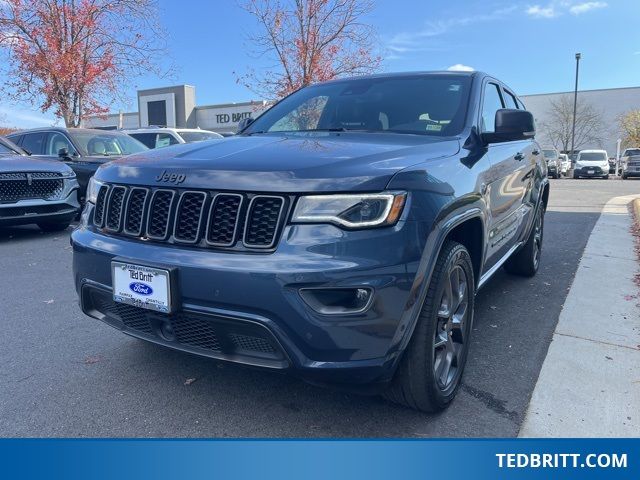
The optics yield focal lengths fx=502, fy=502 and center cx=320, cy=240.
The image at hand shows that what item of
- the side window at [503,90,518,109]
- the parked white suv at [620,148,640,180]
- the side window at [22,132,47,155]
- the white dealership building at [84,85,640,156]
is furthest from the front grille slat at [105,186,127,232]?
the parked white suv at [620,148,640,180]

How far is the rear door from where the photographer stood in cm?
317

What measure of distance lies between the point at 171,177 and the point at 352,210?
858 mm

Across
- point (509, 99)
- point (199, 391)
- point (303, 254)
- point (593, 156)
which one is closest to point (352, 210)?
point (303, 254)

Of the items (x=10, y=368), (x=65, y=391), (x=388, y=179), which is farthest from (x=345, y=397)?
(x=10, y=368)

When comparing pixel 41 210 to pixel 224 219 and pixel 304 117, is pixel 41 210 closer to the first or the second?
pixel 304 117

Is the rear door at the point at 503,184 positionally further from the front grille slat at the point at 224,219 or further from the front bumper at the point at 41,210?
the front bumper at the point at 41,210

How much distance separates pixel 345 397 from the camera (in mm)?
2637

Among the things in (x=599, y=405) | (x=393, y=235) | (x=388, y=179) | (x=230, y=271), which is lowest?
(x=599, y=405)

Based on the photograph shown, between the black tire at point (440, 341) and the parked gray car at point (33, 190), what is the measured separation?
639cm

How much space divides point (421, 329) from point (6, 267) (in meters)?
5.08

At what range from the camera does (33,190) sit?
6980 millimetres

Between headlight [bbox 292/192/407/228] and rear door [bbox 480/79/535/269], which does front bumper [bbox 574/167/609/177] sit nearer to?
rear door [bbox 480/79/535/269]

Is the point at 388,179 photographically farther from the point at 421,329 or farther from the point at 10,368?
the point at 10,368

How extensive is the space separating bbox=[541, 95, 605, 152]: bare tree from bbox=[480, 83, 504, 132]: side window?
4613 cm
